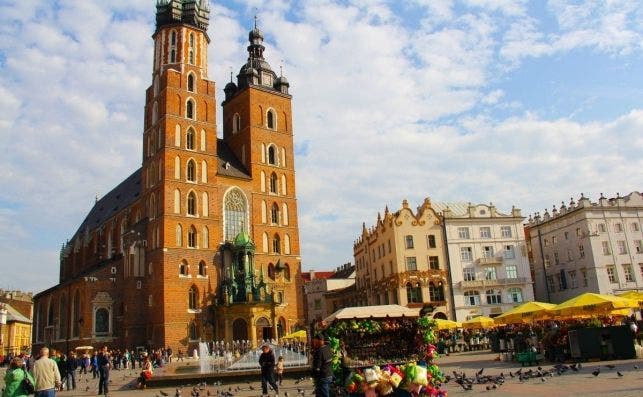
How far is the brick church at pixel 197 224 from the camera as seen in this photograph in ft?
150

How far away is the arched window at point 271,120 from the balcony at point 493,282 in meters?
23.1

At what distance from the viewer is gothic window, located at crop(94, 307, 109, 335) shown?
153ft

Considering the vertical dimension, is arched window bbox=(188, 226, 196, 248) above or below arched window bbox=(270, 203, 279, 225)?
below

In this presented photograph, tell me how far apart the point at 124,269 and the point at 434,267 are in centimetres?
2761

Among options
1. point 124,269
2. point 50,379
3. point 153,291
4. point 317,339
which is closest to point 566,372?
point 317,339

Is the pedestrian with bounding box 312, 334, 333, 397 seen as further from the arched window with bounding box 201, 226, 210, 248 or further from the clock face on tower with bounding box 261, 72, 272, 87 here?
the clock face on tower with bounding box 261, 72, 272, 87

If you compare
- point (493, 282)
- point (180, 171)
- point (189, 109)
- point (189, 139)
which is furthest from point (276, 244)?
point (493, 282)

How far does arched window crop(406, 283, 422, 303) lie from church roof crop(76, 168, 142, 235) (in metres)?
27.7

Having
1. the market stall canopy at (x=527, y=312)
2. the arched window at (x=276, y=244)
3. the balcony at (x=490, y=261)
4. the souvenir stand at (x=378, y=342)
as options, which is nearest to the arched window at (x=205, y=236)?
the arched window at (x=276, y=244)

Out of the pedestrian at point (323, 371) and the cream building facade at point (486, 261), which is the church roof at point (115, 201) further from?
the pedestrian at point (323, 371)

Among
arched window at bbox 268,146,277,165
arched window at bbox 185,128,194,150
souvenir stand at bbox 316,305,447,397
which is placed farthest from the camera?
arched window at bbox 268,146,277,165

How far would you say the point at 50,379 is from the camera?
11180 mm

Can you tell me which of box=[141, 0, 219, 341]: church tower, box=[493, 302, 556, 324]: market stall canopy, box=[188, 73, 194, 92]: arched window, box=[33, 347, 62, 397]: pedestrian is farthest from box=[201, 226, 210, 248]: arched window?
box=[33, 347, 62, 397]: pedestrian

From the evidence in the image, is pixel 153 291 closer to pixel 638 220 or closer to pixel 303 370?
pixel 303 370
